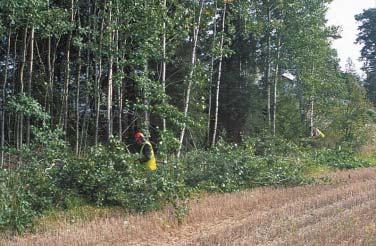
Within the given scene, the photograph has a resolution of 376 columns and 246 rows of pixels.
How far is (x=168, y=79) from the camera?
19062 millimetres

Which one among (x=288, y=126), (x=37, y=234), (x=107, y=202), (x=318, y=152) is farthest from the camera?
(x=288, y=126)

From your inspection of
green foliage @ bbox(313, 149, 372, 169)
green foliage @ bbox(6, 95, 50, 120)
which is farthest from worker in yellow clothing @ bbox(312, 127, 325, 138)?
green foliage @ bbox(6, 95, 50, 120)

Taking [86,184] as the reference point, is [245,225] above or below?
below

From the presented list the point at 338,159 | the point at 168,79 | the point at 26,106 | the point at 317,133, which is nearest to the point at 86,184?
the point at 26,106

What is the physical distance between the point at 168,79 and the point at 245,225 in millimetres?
11508

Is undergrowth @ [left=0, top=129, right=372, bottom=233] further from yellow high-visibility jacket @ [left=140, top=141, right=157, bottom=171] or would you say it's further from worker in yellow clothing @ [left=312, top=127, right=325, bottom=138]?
worker in yellow clothing @ [left=312, top=127, right=325, bottom=138]

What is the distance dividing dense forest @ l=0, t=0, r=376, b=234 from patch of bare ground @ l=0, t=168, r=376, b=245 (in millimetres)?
1673

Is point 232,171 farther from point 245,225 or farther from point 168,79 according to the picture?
point 168,79

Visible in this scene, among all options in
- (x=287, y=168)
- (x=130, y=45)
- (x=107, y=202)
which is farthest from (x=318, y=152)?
(x=107, y=202)

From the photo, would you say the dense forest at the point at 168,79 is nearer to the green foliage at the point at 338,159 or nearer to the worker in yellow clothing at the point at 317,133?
the worker in yellow clothing at the point at 317,133

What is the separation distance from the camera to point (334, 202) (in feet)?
34.4

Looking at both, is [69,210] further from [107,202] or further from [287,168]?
[287,168]

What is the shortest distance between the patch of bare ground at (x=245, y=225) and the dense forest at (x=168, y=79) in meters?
1.67

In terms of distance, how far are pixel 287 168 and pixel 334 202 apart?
135 inches
